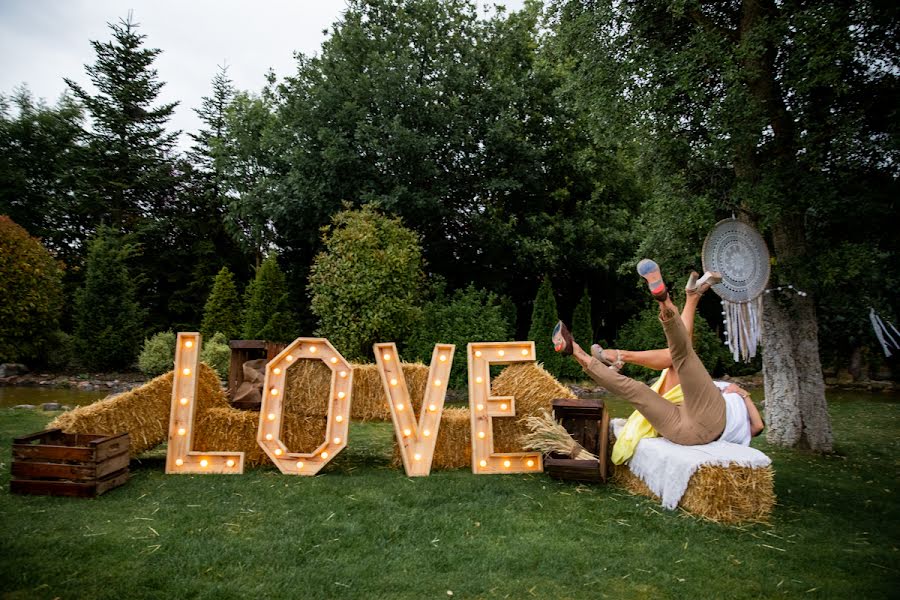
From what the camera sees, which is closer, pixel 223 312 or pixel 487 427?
pixel 487 427

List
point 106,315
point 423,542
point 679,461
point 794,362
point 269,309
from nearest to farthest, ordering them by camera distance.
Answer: point 423,542
point 679,461
point 794,362
point 269,309
point 106,315

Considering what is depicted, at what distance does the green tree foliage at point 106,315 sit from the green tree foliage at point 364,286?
621 cm

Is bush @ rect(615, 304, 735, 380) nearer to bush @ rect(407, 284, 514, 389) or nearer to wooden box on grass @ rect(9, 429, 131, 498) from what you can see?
bush @ rect(407, 284, 514, 389)

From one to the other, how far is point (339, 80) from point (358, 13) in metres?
2.30

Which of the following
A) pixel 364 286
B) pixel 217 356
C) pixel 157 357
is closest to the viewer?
pixel 364 286

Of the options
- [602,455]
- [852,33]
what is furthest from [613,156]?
[602,455]

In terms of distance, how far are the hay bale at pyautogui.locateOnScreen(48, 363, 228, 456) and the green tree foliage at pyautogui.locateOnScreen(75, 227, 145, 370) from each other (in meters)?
11.0

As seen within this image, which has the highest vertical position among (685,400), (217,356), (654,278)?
(654,278)

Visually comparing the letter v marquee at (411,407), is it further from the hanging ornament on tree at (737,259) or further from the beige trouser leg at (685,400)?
the hanging ornament on tree at (737,259)

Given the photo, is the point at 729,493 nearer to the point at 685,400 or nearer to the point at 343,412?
the point at 685,400

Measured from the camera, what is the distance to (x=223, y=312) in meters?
16.0

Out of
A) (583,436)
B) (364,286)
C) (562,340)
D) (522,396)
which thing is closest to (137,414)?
(522,396)

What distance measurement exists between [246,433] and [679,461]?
401cm

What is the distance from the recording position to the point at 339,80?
14617 millimetres
